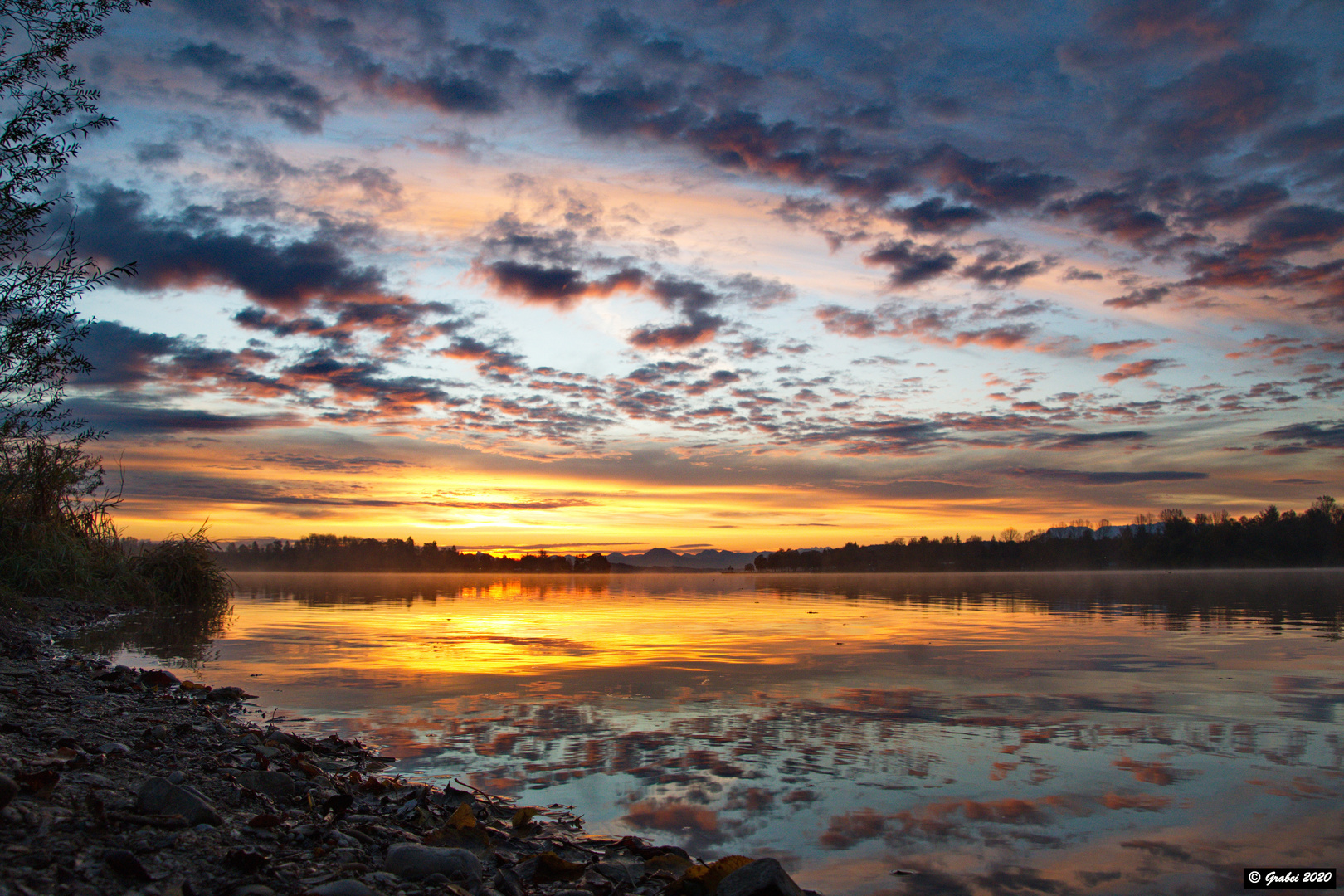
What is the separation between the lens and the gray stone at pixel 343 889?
3.70 m

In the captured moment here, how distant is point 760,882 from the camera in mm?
4117

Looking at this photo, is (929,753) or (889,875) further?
(929,753)

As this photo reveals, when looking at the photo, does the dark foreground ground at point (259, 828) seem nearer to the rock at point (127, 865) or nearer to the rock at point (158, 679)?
the rock at point (127, 865)

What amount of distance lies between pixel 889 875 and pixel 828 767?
231 centimetres

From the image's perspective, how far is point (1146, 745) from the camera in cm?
796

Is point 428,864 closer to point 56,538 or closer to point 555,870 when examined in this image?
point 555,870

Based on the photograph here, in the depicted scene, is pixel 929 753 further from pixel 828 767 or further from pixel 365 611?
pixel 365 611

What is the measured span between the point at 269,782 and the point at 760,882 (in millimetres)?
Answer: 4181

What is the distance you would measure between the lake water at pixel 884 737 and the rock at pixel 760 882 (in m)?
0.83

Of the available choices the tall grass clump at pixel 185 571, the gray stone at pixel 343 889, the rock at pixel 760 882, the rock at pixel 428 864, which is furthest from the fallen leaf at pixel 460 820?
the tall grass clump at pixel 185 571

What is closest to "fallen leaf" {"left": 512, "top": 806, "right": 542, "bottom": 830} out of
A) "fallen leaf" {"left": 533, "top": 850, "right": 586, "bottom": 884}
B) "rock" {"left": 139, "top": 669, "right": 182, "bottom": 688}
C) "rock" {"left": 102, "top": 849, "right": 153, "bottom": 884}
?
"fallen leaf" {"left": 533, "top": 850, "right": 586, "bottom": 884}

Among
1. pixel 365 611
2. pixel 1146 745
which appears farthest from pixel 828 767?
pixel 365 611

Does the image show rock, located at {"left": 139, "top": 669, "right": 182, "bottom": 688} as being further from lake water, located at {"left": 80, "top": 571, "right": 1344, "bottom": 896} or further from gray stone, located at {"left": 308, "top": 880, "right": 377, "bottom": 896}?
gray stone, located at {"left": 308, "top": 880, "right": 377, "bottom": 896}

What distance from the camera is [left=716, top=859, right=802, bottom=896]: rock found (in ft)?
13.4
